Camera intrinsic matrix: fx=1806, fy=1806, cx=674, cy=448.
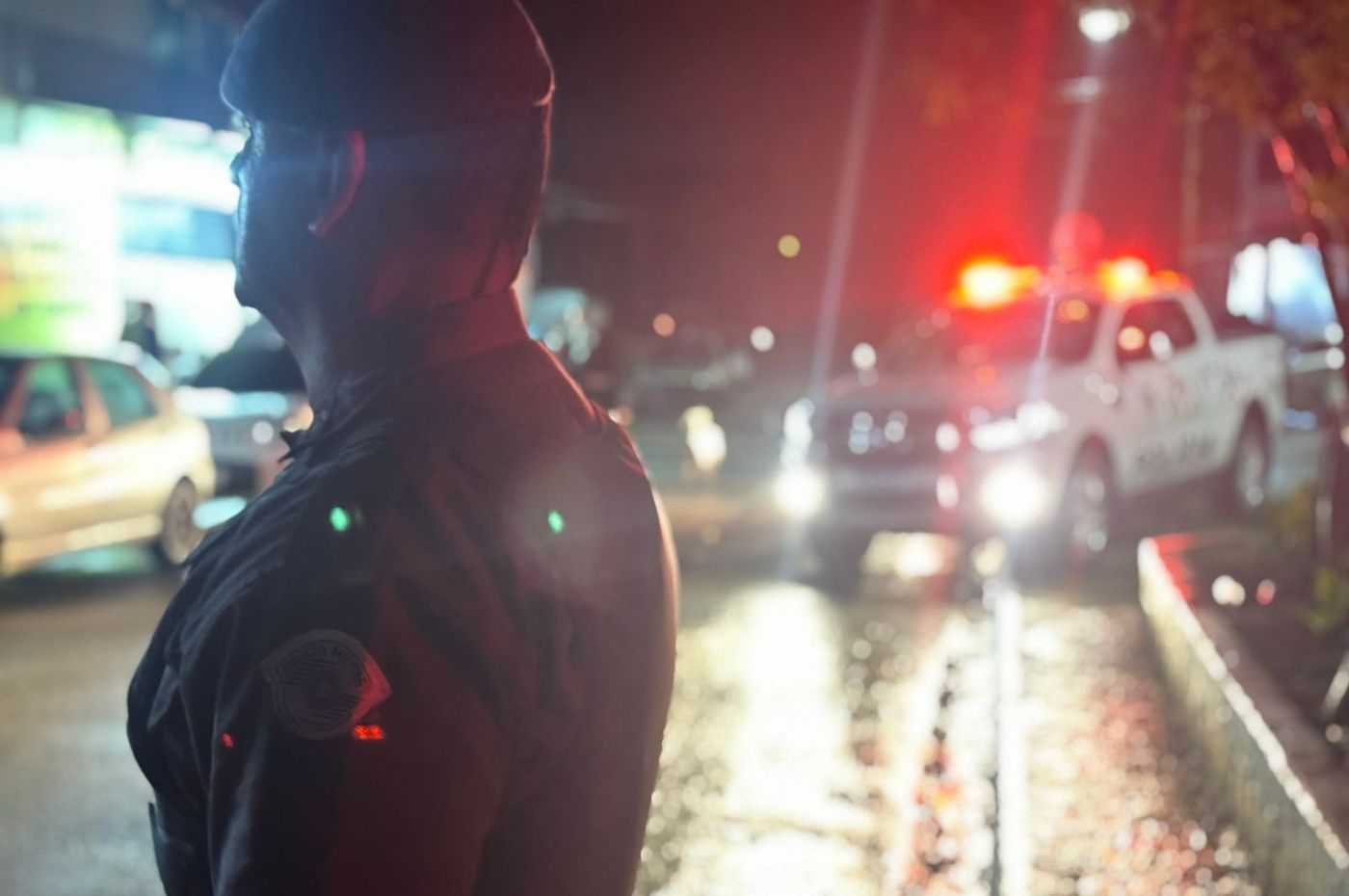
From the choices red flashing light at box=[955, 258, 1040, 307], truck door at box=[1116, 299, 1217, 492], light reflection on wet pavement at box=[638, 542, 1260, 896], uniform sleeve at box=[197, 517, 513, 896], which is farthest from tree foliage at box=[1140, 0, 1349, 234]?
uniform sleeve at box=[197, 517, 513, 896]

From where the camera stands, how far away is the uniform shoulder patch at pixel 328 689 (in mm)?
1223

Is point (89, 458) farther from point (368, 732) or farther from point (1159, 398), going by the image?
point (1159, 398)

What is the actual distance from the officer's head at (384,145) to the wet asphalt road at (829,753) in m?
4.26

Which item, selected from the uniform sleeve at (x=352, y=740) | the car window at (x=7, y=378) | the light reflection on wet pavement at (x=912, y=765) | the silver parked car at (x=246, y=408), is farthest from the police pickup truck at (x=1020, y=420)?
the uniform sleeve at (x=352, y=740)

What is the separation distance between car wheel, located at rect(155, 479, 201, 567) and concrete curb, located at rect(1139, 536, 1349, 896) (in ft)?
8.93

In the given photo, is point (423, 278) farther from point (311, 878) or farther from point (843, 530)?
point (843, 530)

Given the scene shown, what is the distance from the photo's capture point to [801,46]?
37531 mm

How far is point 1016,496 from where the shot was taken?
12.0 metres

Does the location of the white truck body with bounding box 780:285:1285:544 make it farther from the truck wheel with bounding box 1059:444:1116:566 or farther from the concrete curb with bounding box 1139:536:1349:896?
the concrete curb with bounding box 1139:536:1349:896

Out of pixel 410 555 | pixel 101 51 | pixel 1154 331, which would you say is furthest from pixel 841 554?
pixel 101 51

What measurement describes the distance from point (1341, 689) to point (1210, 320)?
9.08 metres

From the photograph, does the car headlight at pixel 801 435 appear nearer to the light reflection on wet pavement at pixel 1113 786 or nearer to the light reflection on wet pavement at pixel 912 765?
the light reflection on wet pavement at pixel 912 765

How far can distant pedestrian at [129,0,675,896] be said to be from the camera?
4.06ft

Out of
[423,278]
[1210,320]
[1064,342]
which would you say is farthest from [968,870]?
[1210,320]
